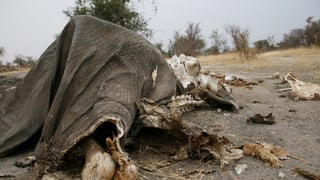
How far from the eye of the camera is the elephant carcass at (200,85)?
15.7ft

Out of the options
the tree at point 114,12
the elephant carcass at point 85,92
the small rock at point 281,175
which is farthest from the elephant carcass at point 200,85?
the tree at point 114,12

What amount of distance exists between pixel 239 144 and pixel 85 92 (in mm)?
1387

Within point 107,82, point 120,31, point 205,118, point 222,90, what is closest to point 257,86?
point 222,90

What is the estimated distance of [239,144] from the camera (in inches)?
133

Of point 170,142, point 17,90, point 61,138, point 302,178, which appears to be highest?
point 17,90

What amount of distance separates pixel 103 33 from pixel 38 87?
80 centimetres

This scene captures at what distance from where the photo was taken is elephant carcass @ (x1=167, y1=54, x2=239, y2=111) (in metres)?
4.79

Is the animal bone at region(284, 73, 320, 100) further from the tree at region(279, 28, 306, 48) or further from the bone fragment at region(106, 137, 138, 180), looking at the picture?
the tree at region(279, 28, 306, 48)

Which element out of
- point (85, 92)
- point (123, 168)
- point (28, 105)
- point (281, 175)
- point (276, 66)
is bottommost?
point (276, 66)

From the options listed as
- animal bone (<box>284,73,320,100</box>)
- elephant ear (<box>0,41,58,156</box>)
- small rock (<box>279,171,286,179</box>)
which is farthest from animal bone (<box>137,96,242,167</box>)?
animal bone (<box>284,73,320,100</box>)

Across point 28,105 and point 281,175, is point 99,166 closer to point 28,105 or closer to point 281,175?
point 281,175

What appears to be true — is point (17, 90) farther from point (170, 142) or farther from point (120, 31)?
point (170, 142)

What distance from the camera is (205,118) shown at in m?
4.40

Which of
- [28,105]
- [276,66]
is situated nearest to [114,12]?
[276,66]
